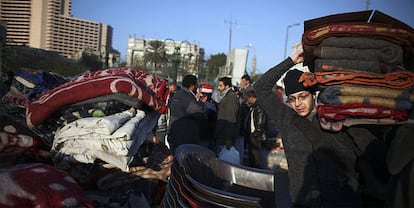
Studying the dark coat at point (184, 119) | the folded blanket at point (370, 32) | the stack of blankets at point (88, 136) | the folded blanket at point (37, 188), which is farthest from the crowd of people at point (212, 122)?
the folded blanket at point (370, 32)

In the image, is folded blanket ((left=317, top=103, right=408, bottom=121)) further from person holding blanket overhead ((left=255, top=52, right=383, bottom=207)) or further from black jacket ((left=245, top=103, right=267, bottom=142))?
black jacket ((left=245, top=103, right=267, bottom=142))

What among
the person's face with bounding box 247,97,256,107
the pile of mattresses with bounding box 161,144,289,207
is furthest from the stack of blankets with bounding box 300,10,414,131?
the person's face with bounding box 247,97,256,107

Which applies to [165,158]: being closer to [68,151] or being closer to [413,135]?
[68,151]

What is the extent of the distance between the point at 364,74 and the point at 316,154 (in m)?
0.59

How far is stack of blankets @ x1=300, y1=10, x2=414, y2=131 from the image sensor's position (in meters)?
1.52

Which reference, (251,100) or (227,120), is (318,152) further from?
(251,100)

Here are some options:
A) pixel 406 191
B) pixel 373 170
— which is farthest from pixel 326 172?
pixel 406 191

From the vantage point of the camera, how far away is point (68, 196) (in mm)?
1353

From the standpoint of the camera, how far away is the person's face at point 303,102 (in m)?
2.09

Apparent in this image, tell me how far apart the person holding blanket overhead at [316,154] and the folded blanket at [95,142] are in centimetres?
108

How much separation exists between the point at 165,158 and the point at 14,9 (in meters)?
5.08

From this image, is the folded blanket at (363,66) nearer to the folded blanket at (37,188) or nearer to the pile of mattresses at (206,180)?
the pile of mattresses at (206,180)

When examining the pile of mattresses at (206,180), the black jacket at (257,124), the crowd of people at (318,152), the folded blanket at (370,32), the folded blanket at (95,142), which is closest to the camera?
the pile of mattresses at (206,180)

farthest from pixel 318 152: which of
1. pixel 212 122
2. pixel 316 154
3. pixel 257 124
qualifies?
pixel 257 124
